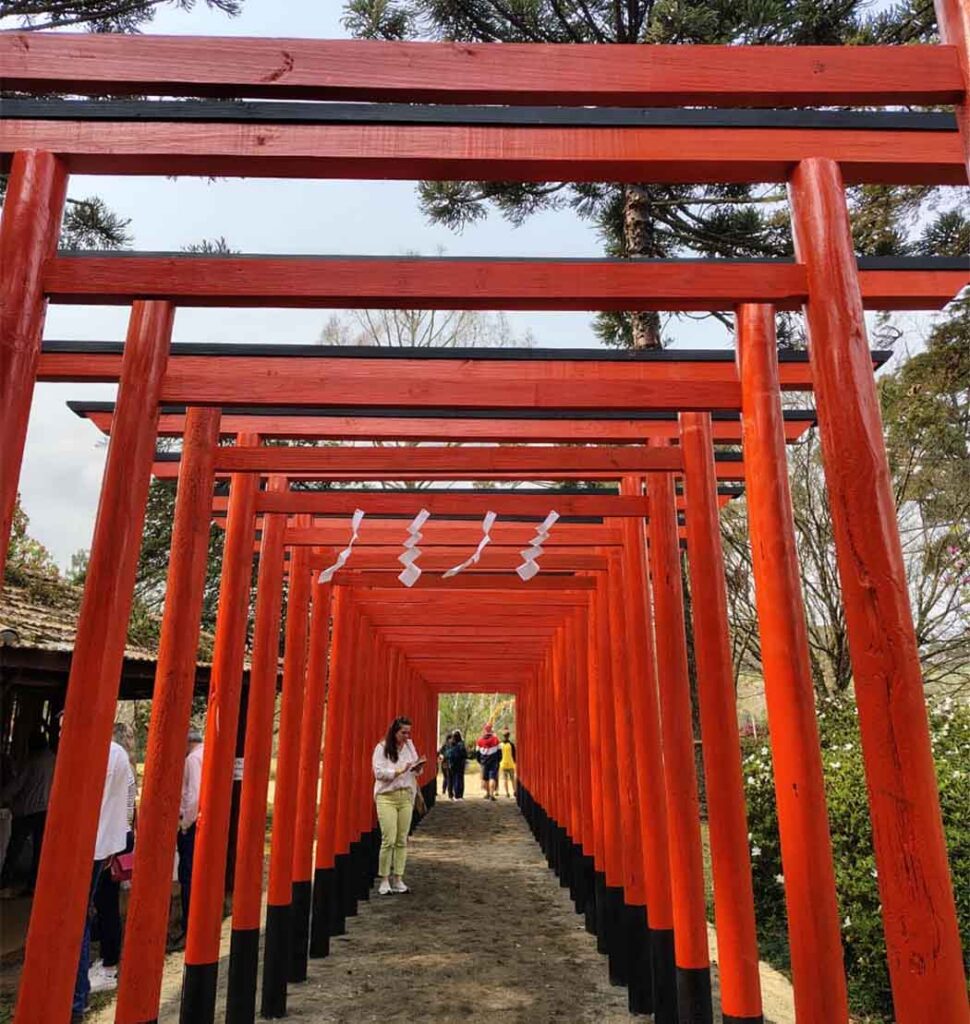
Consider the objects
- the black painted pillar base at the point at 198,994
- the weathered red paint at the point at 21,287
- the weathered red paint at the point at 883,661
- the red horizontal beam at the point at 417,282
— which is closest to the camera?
the weathered red paint at the point at 883,661

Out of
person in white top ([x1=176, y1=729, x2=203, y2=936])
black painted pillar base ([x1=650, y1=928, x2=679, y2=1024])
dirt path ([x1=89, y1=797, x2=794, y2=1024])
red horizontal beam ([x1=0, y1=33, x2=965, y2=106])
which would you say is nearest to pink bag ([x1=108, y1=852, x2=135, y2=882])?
person in white top ([x1=176, y1=729, x2=203, y2=936])

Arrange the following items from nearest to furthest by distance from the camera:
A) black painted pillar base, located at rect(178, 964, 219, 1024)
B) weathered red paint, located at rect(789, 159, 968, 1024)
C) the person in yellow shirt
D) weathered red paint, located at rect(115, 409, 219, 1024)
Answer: weathered red paint, located at rect(789, 159, 968, 1024) → weathered red paint, located at rect(115, 409, 219, 1024) → black painted pillar base, located at rect(178, 964, 219, 1024) → the person in yellow shirt

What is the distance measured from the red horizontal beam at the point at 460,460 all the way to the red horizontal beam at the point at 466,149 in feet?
6.19

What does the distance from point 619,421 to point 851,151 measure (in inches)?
106

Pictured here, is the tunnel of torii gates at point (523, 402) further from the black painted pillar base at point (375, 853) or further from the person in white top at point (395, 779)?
the black painted pillar base at point (375, 853)

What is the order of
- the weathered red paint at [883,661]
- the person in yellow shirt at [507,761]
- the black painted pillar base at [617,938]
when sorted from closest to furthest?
1. the weathered red paint at [883,661]
2. the black painted pillar base at [617,938]
3. the person in yellow shirt at [507,761]

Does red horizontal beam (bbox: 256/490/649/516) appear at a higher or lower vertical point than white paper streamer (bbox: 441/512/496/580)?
higher

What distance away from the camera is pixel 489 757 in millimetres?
20219

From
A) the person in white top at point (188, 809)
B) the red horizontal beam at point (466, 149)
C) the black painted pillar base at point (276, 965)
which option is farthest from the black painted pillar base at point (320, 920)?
the red horizontal beam at point (466, 149)

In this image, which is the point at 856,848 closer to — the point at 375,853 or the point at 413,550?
the point at 413,550

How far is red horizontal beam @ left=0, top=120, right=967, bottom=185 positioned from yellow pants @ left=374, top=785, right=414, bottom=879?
6.46 m

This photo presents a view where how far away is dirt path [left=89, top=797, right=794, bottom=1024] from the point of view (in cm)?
514

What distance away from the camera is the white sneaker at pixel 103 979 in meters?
5.41

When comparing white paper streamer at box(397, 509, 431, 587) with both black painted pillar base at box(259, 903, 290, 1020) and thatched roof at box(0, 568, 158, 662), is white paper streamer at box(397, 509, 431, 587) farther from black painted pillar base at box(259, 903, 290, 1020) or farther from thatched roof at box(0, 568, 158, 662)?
black painted pillar base at box(259, 903, 290, 1020)
